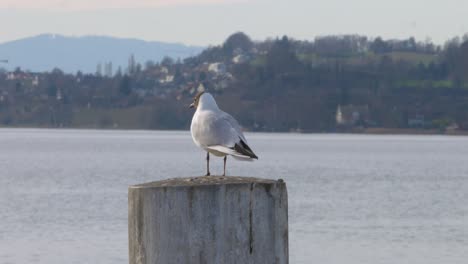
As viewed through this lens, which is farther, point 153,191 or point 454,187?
point 454,187

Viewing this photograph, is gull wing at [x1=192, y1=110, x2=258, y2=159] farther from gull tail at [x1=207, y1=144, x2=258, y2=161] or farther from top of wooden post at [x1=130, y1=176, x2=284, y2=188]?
top of wooden post at [x1=130, y1=176, x2=284, y2=188]

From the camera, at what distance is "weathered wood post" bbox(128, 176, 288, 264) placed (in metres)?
4.84

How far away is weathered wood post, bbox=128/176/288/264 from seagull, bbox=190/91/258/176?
478mm

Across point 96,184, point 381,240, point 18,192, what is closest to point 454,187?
point 96,184

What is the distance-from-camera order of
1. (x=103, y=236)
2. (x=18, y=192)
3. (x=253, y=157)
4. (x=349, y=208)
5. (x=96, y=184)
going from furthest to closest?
1. (x=96, y=184)
2. (x=18, y=192)
3. (x=349, y=208)
4. (x=103, y=236)
5. (x=253, y=157)

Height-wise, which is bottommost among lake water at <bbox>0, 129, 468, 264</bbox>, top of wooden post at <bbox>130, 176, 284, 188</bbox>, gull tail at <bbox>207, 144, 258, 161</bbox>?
lake water at <bbox>0, 129, 468, 264</bbox>

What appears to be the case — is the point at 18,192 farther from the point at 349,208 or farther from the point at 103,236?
the point at 103,236

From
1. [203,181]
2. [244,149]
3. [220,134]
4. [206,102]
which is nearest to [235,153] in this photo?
[244,149]

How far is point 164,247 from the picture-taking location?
4863mm

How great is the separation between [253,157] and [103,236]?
30978 mm

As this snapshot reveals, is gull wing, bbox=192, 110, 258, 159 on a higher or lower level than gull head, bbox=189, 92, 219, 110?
lower

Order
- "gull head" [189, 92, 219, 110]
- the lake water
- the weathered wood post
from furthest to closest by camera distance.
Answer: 1. the lake water
2. "gull head" [189, 92, 219, 110]
3. the weathered wood post

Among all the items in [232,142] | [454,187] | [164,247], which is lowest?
[454,187]

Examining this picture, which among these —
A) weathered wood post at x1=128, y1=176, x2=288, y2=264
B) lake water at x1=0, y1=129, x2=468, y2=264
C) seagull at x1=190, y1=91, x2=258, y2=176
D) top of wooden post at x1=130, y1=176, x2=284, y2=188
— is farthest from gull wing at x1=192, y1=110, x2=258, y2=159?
lake water at x1=0, y1=129, x2=468, y2=264
